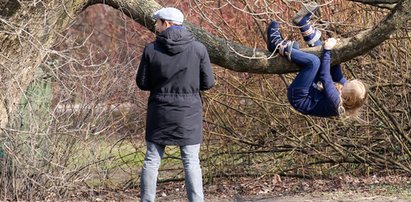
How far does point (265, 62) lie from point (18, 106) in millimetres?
2641

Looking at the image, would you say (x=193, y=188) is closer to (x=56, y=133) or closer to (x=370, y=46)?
(x=370, y=46)

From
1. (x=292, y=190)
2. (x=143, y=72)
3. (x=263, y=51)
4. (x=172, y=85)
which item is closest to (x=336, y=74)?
(x=263, y=51)

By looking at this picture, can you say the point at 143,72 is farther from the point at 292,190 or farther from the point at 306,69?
the point at 292,190

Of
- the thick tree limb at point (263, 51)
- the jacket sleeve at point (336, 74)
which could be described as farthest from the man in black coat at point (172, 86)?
the jacket sleeve at point (336, 74)

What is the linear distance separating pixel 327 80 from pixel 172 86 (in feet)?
4.07

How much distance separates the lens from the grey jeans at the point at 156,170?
6.69 m

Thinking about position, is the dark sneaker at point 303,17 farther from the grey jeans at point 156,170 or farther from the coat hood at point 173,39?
the grey jeans at point 156,170

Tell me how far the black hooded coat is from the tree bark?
3.64 ft

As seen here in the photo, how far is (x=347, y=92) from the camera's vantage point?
691 centimetres

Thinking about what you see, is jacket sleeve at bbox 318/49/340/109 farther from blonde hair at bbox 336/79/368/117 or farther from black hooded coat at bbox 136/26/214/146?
black hooded coat at bbox 136/26/214/146

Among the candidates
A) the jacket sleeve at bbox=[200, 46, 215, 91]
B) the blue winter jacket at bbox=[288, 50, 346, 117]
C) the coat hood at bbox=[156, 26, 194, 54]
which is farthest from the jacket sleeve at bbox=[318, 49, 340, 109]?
the coat hood at bbox=[156, 26, 194, 54]

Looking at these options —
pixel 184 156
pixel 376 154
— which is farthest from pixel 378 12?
pixel 184 156

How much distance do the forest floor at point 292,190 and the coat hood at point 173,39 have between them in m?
3.47

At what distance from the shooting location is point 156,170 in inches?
265
